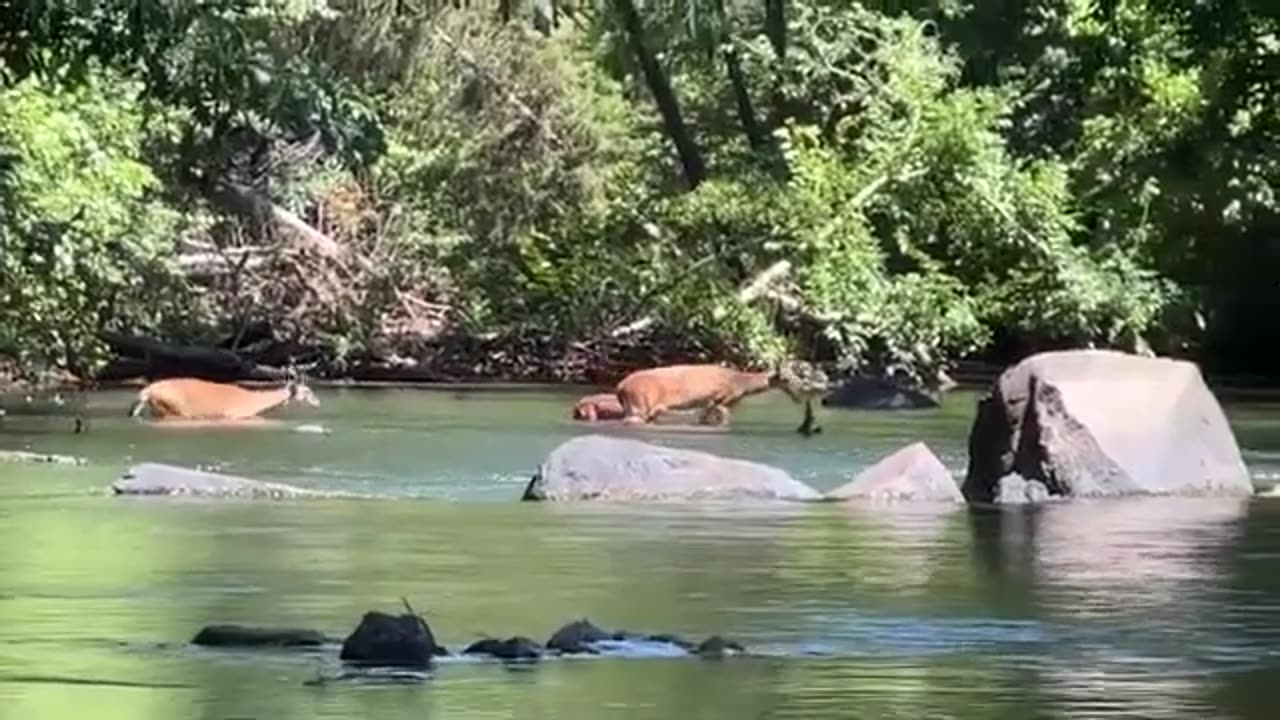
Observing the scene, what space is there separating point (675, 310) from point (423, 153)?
14.0 feet

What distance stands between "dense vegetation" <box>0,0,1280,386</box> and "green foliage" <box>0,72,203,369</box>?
1470mm

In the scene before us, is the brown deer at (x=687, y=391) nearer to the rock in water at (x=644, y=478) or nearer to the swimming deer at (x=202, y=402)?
the swimming deer at (x=202, y=402)

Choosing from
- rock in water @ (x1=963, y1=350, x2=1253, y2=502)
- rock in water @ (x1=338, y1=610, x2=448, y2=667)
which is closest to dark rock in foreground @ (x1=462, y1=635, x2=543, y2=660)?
rock in water @ (x1=338, y1=610, x2=448, y2=667)

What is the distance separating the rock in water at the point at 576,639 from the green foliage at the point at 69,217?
10983 mm

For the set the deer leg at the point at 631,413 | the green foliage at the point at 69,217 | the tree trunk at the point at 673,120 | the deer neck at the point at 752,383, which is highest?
the tree trunk at the point at 673,120

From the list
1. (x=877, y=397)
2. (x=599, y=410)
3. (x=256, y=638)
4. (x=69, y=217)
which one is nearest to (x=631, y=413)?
(x=599, y=410)

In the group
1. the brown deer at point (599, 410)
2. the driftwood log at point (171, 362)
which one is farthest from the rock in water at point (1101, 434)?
the driftwood log at point (171, 362)

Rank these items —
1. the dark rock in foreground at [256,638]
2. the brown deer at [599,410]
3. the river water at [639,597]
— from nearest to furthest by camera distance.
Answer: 1. the river water at [639,597]
2. the dark rock in foreground at [256,638]
3. the brown deer at [599,410]

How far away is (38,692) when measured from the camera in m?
9.73

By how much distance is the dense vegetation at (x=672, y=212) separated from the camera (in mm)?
36094

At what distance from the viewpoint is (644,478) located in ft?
62.4

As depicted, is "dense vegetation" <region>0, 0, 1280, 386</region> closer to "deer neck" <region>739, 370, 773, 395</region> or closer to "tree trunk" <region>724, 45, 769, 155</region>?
"tree trunk" <region>724, 45, 769, 155</region>

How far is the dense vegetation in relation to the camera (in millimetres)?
36094

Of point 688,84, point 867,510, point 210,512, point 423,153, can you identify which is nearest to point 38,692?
point 210,512
